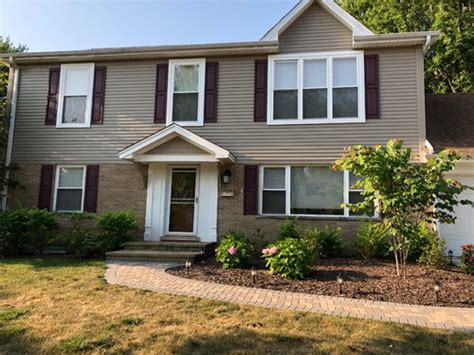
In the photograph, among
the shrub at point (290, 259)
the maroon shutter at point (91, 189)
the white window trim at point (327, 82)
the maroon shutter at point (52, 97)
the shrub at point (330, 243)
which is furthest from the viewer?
the maroon shutter at point (52, 97)

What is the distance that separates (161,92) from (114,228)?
4.43m

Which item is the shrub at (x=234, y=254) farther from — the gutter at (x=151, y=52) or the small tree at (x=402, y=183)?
the gutter at (x=151, y=52)

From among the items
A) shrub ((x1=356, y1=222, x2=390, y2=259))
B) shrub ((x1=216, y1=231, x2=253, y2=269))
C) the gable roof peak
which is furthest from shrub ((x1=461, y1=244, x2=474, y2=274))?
the gable roof peak

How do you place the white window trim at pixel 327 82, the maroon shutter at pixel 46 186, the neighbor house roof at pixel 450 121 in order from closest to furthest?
1. the neighbor house roof at pixel 450 121
2. the white window trim at pixel 327 82
3. the maroon shutter at pixel 46 186

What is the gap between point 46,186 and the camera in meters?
11.6

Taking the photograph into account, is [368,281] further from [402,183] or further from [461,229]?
[461,229]

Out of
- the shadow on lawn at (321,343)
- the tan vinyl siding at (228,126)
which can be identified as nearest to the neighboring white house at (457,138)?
the tan vinyl siding at (228,126)

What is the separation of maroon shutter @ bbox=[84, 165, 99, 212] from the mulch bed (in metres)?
4.59

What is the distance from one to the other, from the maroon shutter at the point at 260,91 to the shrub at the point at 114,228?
4756 mm

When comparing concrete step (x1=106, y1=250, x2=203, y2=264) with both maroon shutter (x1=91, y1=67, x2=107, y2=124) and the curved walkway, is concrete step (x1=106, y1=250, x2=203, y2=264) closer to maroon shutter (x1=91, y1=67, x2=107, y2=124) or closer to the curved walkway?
the curved walkway

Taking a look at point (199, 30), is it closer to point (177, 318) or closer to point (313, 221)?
point (313, 221)

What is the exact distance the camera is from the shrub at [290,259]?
7.12 m

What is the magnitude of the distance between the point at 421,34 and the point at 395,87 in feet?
4.99

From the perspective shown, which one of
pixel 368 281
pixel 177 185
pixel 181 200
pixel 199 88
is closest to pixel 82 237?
pixel 181 200
